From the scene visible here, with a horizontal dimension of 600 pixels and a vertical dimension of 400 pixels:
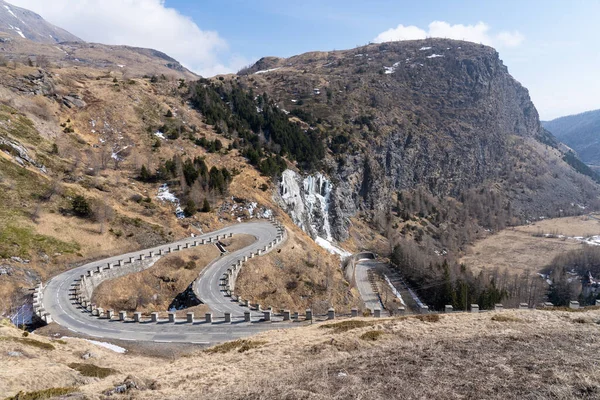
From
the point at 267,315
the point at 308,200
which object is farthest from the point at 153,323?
the point at 308,200

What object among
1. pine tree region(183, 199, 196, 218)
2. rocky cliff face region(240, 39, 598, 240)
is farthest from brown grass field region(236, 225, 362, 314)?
rocky cliff face region(240, 39, 598, 240)

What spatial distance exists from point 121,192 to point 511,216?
175357 mm

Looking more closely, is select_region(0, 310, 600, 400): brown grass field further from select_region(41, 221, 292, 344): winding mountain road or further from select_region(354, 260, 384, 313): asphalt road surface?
select_region(354, 260, 384, 313): asphalt road surface

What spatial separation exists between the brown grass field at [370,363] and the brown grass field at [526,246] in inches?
3987

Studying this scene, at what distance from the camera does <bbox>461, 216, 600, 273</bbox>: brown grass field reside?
384ft

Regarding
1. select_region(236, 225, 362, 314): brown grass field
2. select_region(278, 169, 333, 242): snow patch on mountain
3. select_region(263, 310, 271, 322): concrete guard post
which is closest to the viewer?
select_region(263, 310, 271, 322): concrete guard post

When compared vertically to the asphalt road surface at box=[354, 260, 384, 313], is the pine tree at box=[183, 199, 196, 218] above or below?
above

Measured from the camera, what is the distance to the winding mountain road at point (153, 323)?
2786 centimetres

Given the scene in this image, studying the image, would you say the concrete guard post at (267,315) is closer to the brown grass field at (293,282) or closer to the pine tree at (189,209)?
the brown grass field at (293,282)

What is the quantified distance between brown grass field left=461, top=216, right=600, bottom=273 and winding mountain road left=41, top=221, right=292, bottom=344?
9687 centimetres

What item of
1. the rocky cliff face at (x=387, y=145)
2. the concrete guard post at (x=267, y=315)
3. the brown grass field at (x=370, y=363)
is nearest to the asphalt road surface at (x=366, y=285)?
the rocky cliff face at (x=387, y=145)

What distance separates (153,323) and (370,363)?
2145 cm

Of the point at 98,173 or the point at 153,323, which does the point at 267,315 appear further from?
the point at 98,173

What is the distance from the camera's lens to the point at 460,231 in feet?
469
